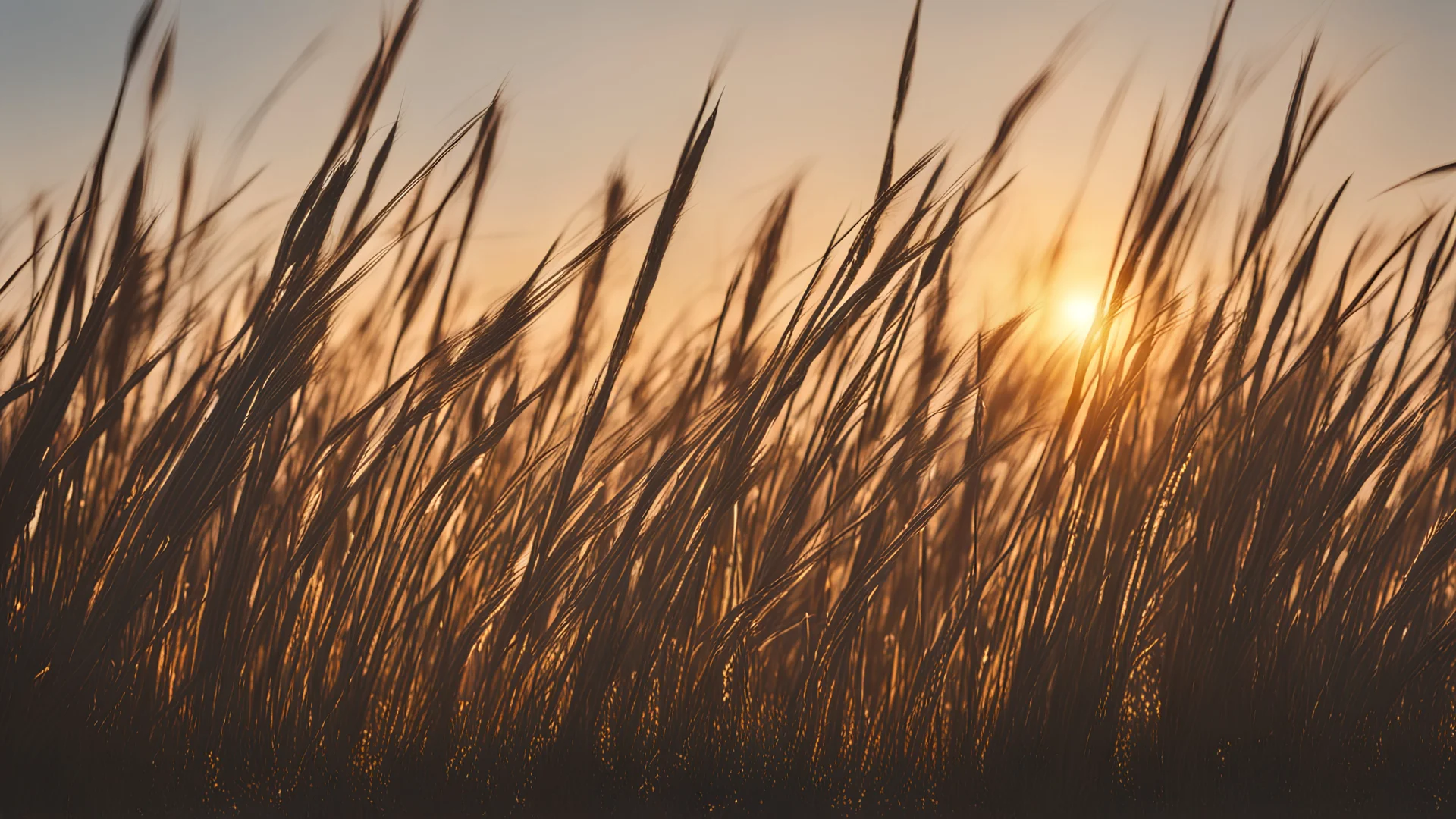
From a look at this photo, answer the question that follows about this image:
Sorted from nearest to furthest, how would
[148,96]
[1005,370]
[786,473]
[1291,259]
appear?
[148,96] → [1291,259] → [1005,370] → [786,473]

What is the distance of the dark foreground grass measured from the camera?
42.0 inches

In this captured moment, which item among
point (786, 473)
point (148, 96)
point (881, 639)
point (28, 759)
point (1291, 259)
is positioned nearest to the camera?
point (28, 759)

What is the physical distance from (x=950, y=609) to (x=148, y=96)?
44.6 inches

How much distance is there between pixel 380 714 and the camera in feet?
4.12

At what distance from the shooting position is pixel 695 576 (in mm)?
1206

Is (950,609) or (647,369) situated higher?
(647,369)

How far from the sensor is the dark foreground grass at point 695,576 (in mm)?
1067

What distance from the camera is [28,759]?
1011 mm

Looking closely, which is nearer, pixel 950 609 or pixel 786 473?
pixel 950 609

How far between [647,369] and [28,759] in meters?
1.03

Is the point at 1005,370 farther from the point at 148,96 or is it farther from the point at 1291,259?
the point at 148,96

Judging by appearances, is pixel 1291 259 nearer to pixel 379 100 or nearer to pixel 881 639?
pixel 881 639

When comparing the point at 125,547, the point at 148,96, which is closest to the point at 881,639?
the point at 125,547

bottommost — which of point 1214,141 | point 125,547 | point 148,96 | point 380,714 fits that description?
point 380,714
